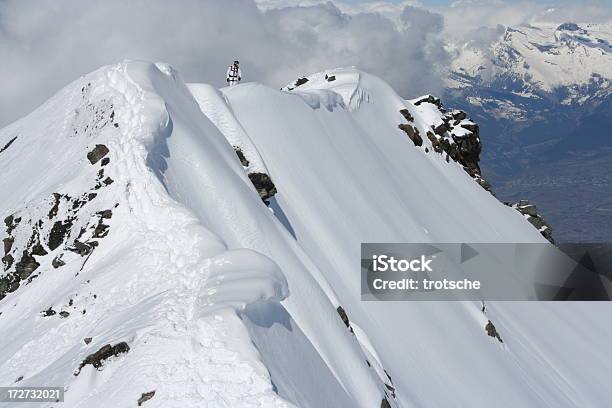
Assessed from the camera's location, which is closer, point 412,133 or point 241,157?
point 241,157

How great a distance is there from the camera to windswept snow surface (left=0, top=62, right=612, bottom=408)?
1395 cm

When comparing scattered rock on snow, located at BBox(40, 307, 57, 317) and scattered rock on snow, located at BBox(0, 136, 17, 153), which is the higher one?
scattered rock on snow, located at BBox(0, 136, 17, 153)

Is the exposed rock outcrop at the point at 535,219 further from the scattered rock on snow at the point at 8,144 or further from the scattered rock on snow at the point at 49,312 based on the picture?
the scattered rock on snow at the point at 49,312

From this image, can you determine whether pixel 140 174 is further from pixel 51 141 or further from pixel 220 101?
pixel 220 101

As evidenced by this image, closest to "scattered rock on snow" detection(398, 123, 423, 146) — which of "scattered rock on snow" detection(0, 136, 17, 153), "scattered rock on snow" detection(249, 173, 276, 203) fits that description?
"scattered rock on snow" detection(249, 173, 276, 203)

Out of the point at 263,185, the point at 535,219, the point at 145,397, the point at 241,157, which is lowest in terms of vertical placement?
the point at 535,219

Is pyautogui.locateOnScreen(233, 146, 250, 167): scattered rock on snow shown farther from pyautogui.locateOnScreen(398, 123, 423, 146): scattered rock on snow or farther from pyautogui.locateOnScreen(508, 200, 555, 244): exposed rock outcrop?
pyautogui.locateOnScreen(508, 200, 555, 244): exposed rock outcrop

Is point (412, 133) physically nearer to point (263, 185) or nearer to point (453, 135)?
point (453, 135)

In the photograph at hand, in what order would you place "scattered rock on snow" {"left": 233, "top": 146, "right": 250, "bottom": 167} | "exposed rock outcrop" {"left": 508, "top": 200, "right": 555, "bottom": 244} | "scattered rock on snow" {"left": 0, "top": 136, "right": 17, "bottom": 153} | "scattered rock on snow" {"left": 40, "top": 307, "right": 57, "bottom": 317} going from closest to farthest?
"scattered rock on snow" {"left": 40, "top": 307, "right": 57, "bottom": 317}
"scattered rock on snow" {"left": 233, "top": 146, "right": 250, "bottom": 167}
"scattered rock on snow" {"left": 0, "top": 136, "right": 17, "bottom": 153}
"exposed rock outcrop" {"left": 508, "top": 200, "right": 555, "bottom": 244}

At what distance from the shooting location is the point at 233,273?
1639 cm

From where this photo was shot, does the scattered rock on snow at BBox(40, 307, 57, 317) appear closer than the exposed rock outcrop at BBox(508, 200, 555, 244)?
Yes

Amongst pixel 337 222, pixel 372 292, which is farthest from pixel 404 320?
pixel 337 222

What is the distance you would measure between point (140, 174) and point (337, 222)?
757 inches

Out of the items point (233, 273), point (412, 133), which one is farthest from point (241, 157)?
point (412, 133)
